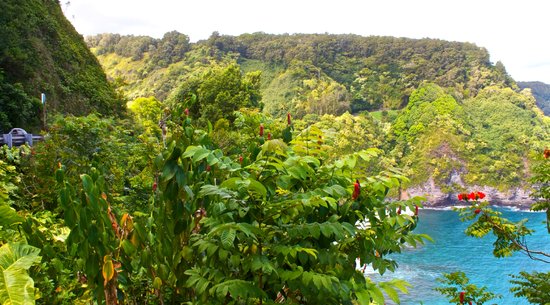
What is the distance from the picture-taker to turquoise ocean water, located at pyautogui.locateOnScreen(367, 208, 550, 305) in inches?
720

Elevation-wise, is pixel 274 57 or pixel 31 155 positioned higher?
pixel 274 57

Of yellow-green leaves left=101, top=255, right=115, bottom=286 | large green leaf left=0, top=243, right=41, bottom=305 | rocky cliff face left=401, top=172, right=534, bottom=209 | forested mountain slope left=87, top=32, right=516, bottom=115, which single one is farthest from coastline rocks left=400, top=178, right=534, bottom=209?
large green leaf left=0, top=243, right=41, bottom=305

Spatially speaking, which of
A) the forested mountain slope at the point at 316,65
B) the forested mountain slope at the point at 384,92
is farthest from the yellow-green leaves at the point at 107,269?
the forested mountain slope at the point at 316,65

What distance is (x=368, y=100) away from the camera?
68.6 m

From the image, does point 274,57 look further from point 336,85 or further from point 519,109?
point 519,109

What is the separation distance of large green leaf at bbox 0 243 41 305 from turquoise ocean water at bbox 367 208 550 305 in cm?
1715

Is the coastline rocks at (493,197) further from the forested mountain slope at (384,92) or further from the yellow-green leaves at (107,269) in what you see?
the yellow-green leaves at (107,269)

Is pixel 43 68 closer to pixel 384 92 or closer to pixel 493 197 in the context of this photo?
pixel 493 197

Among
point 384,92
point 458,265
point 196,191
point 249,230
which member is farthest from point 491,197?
point 249,230

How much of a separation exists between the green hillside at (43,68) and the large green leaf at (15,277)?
532 inches

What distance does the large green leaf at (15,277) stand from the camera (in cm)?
124

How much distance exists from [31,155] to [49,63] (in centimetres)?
1323

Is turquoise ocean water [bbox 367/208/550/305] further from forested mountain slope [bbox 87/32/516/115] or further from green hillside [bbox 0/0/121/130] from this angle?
forested mountain slope [bbox 87/32/516/115]

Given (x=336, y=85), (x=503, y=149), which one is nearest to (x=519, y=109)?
(x=503, y=149)
